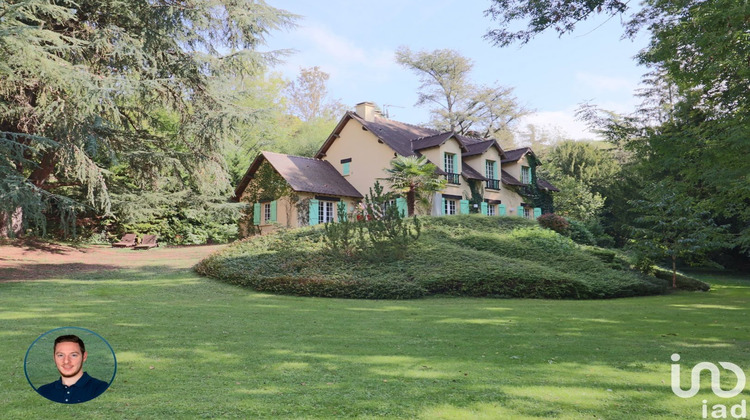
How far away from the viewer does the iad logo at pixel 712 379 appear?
4527mm

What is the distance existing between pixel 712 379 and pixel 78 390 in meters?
5.34

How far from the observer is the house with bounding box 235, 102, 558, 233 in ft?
87.5

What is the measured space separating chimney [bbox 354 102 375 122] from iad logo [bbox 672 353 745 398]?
83.9 ft

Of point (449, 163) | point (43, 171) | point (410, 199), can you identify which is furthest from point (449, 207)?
point (43, 171)

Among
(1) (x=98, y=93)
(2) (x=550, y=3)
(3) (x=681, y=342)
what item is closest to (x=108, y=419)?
(3) (x=681, y=342)

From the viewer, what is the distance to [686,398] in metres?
4.38

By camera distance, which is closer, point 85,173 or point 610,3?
point 610,3

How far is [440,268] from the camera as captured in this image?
14.3 m

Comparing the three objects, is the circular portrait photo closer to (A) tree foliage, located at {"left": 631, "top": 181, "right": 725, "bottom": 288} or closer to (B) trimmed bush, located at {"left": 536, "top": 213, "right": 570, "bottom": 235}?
(A) tree foliage, located at {"left": 631, "top": 181, "right": 725, "bottom": 288}

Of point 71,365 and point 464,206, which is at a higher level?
point 464,206

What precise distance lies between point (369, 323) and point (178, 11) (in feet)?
49.9

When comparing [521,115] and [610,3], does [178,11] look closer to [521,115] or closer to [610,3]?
[610,3]

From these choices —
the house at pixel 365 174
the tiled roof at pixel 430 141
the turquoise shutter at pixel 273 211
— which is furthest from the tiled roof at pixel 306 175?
the tiled roof at pixel 430 141

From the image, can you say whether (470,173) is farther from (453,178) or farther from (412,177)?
(412,177)
